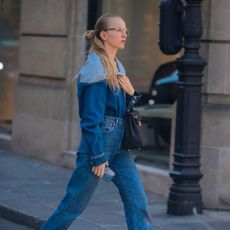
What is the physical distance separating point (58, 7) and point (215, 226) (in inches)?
188

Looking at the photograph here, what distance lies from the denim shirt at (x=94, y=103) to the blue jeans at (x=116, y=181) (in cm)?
13

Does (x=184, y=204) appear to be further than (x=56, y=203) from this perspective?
No

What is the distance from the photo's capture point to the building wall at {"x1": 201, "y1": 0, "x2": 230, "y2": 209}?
367 inches

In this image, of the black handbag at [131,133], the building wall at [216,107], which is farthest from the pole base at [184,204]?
the black handbag at [131,133]

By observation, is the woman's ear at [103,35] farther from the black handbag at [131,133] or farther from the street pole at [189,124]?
the street pole at [189,124]

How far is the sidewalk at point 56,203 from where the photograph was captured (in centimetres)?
865

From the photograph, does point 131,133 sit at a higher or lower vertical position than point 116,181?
higher

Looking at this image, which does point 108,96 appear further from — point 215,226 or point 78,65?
point 78,65

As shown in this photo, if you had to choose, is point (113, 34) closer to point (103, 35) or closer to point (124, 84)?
point (103, 35)

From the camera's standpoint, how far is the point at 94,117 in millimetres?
6480

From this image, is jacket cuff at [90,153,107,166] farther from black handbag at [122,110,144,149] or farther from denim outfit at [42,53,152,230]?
black handbag at [122,110,144,149]

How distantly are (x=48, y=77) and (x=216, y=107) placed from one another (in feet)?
12.4

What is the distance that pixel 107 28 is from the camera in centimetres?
670

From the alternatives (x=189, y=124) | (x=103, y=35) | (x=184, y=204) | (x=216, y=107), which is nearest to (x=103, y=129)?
(x=103, y=35)
